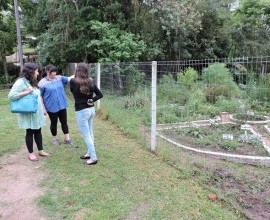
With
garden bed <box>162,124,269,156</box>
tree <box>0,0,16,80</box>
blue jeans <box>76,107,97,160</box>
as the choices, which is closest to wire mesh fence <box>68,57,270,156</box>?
garden bed <box>162,124,269,156</box>

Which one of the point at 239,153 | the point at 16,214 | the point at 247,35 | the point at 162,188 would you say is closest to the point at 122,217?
the point at 162,188

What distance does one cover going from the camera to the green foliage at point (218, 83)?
8.37 meters

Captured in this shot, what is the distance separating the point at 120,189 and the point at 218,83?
5.45m

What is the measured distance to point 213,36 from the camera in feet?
50.8


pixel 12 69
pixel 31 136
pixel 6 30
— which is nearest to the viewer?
pixel 31 136

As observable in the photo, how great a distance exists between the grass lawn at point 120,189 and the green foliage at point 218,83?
10.7ft

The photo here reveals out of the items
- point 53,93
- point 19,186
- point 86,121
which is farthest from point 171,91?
point 19,186

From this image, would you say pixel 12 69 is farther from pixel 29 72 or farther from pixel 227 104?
pixel 29 72

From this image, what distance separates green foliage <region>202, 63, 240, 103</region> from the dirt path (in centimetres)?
468

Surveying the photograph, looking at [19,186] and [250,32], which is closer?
[19,186]

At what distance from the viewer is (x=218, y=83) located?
873 centimetres

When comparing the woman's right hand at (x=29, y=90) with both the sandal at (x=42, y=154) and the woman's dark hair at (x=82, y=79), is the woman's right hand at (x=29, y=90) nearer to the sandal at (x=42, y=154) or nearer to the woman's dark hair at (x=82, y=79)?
the woman's dark hair at (x=82, y=79)

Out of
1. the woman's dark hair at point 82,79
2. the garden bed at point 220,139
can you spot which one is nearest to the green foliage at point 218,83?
the garden bed at point 220,139

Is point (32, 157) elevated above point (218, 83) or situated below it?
below
